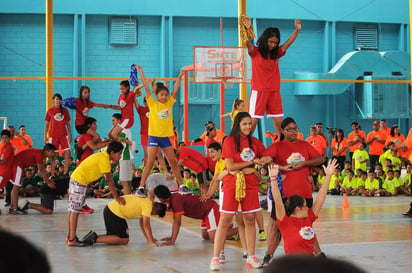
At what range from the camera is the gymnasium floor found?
7281 millimetres

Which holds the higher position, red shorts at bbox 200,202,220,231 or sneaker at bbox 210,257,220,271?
red shorts at bbox 200,202,220,231

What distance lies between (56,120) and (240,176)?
8.08 meters

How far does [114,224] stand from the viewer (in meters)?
8.89

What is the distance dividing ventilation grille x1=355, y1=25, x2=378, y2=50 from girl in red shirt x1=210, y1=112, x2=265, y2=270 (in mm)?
21706

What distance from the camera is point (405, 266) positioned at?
7055mm

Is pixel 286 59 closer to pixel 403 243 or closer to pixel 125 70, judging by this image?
pixel 125 70

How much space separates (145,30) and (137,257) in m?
18.8

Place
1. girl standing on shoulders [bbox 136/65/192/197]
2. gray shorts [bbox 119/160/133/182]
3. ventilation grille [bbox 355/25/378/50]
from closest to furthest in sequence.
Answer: girl standing on shoulders [bbox 136/65/192/197] → gray shorts [bbox 119/160/133/182] → ventilation grille [bbox 355/25/378/50]

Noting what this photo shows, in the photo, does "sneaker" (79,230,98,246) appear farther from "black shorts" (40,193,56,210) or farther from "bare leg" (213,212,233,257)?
"black shorts" (40,193,56,210)

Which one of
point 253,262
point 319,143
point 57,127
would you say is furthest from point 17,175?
point 319,143

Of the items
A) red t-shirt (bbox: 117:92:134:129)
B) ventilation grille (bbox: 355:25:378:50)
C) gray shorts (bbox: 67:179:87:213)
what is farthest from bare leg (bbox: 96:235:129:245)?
ventilation grille (bbox: 355:25:378:50)

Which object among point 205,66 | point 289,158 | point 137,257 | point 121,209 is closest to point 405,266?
point 289,158

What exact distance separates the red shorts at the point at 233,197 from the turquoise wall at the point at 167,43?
1828 centimetres

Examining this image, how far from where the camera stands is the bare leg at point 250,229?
6.94 metres
